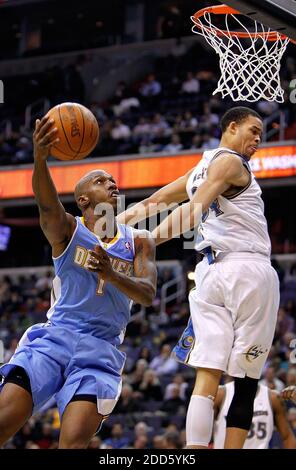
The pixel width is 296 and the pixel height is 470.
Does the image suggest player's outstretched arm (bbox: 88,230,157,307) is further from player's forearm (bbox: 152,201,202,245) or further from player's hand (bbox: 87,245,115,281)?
player's forearm (bbox: 152,201,202,245)

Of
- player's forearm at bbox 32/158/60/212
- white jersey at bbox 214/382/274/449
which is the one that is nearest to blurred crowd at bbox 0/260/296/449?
white jersey at bbox 214/382/274/449

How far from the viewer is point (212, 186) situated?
5441 millimetres

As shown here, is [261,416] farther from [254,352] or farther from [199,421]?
[199,421]

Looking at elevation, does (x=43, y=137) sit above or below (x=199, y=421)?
above

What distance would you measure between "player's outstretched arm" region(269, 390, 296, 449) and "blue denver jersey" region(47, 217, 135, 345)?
284 cm

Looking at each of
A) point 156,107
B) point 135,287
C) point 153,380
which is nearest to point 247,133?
point 135,287

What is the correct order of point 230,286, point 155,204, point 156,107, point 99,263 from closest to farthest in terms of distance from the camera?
point 99,263
point 230,286
point 155,204
point 156,107

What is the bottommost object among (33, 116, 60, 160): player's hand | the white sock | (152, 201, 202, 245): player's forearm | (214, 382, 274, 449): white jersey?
(214, 382, 274, 449): white jersey

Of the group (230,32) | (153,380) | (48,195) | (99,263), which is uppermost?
(230,32)

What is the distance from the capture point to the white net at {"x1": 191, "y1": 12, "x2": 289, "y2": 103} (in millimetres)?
6289

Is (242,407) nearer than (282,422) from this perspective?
Yes

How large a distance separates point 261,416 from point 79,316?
3.71 m
